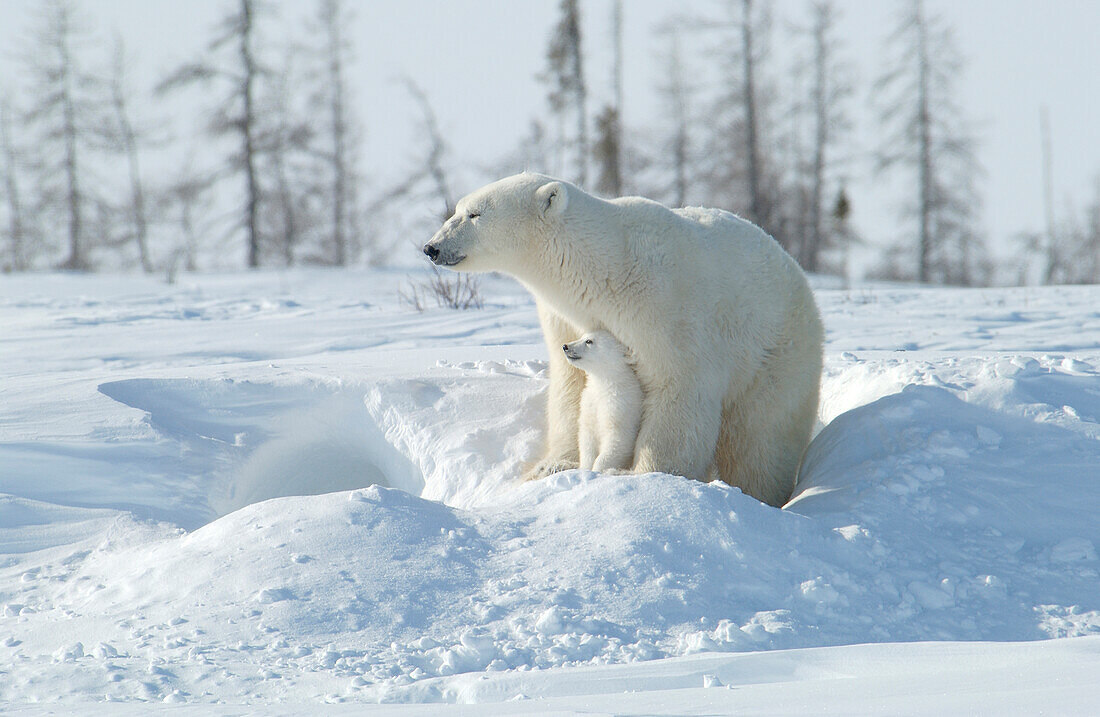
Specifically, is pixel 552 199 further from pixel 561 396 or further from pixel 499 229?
pixel 561 396

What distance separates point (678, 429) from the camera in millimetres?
3539

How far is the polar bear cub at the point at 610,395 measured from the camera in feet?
11.8

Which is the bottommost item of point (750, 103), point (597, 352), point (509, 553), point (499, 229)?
point (509, 553)

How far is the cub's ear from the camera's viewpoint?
358 centimetres

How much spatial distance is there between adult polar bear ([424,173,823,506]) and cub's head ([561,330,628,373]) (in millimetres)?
55

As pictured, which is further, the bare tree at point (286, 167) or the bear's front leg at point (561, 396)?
the bare tree at point (286, 167)

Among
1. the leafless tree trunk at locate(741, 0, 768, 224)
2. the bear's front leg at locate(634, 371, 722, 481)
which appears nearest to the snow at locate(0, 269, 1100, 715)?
the bear's front leg at locate(634, 371, 722, 481)

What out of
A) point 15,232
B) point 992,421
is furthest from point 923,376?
point 15,232

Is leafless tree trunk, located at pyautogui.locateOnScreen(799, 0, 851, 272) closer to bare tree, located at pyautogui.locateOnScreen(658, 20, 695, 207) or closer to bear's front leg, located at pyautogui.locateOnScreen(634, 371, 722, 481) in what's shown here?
bare tree, located at pyautogui.locateOnScreen(658, 20, 695, 207)

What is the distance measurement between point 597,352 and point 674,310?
348 mm

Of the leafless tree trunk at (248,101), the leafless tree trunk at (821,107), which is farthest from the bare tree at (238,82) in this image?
the leafless tree trunk at (821,107)

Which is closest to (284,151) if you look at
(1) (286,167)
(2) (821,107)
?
(1) (286,167)

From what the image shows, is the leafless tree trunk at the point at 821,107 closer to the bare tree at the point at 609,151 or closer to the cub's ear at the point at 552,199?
the bare tree at the point at 609,151

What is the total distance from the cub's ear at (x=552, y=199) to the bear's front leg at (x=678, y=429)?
821mm
